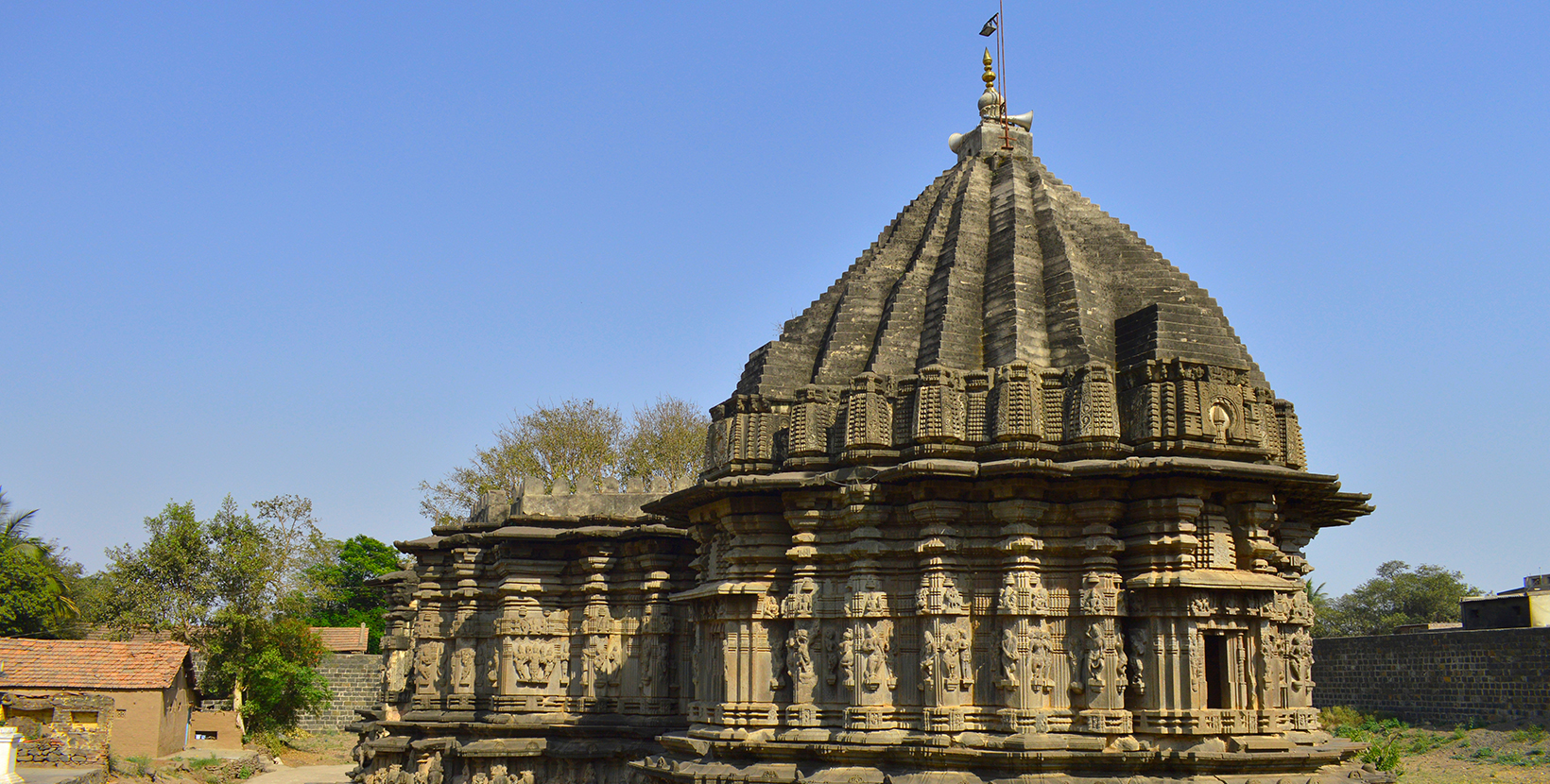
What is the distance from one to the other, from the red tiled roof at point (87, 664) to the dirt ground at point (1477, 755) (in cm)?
2781

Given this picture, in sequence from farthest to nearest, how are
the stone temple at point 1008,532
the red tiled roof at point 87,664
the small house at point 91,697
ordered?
the red tiled roof at point 87,664, the small house at point 91,697, the stone temple at point 1008,532

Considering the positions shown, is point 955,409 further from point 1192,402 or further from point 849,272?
point 849,272

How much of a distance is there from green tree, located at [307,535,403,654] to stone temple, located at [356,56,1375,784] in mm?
38487

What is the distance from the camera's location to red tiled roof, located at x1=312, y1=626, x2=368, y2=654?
152 ft

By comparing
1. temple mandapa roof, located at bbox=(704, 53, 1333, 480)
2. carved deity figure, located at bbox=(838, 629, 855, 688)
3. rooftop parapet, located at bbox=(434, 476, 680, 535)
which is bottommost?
carved deity figure, located at bbox=(838, 629, 855, 688)

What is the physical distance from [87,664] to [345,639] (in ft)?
57.2

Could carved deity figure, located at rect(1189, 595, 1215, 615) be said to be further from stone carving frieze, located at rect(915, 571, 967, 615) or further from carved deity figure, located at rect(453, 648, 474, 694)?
carved deity figure, located at rect(453, 648, 474, 694)

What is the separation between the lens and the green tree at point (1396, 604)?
6038 centimetres

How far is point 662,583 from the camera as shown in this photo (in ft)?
57.2

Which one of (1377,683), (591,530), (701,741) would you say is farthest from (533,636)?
(1377,683)

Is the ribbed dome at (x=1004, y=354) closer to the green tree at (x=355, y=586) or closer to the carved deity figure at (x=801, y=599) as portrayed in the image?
the carved deity figure at (x=801, y=599)

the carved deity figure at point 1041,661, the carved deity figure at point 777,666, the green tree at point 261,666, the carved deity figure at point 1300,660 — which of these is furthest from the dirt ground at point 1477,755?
the green tree at point 261,666

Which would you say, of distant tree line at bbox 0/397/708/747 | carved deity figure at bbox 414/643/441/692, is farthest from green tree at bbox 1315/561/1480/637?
carved deity figure at bbox 414/643/441/692

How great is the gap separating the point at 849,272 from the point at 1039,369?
15.0 feet
